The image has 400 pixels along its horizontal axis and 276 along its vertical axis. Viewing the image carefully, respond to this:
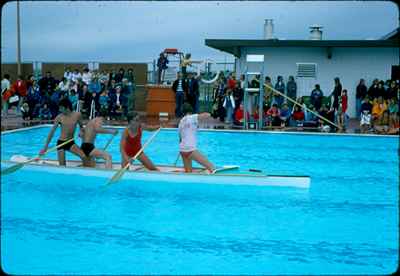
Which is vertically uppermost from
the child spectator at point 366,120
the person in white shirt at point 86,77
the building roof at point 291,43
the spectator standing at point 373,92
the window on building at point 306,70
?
the building roof at point 291,43

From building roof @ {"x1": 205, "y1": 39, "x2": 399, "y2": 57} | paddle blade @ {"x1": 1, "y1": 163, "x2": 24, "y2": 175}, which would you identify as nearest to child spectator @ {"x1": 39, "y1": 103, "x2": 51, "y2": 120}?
building roof @ {"x1": 205, "y1": 39, "x2": 399, "y2": 57}

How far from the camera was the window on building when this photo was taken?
24.1 m

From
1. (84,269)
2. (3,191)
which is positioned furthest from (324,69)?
(84,269)

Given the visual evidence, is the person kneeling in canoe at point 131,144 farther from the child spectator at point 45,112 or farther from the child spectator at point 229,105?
the child spectator at point 45,112

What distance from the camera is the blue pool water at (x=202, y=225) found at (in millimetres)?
6871

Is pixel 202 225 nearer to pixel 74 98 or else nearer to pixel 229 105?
pixel 229 105

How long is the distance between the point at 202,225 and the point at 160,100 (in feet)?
54.4

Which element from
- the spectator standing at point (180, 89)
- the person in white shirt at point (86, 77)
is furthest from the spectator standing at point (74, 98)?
the spectator standing at point (180, 89)

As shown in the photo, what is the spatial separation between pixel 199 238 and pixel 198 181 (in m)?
2.49

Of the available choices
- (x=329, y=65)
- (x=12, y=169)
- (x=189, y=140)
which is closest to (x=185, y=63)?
(x=329, y=65)

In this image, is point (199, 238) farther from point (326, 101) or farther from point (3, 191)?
point (326, 101)

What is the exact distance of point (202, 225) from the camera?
8508 mm

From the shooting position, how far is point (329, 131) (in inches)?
762

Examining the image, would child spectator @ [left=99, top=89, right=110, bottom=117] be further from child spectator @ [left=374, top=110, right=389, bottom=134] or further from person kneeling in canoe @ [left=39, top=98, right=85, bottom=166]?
person kneeling in canoe @ [left=39, top=98, right=85, bottom=166]
